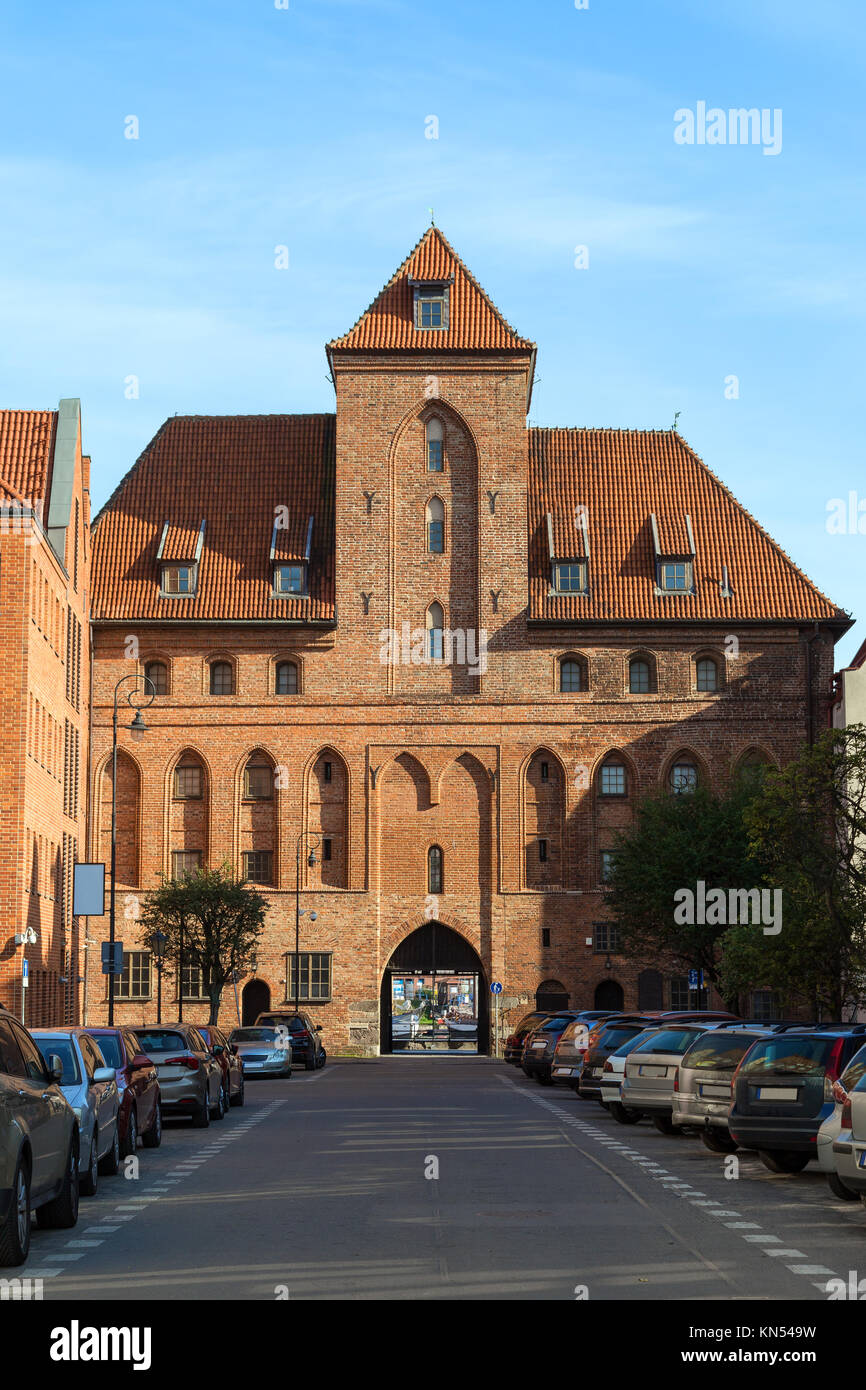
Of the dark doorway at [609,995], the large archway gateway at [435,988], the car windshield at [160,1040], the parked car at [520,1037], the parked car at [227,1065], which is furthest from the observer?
the large archway gateway at [435,988]

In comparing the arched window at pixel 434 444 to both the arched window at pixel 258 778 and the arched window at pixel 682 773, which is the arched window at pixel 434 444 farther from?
the arched window at pixel 682 773

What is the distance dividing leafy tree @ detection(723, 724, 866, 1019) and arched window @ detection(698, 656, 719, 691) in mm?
33090

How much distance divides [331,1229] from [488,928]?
53.2 m

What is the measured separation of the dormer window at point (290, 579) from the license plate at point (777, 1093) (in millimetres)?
50654

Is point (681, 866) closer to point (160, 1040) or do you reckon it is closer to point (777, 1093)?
point (160, 1040)

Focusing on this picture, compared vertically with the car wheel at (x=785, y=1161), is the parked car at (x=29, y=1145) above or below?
above

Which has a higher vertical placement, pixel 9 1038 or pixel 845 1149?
pixel 9 1038

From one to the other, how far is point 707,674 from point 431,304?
16164 mm

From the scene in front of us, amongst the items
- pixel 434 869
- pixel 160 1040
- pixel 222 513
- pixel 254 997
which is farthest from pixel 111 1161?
pixel 222 513

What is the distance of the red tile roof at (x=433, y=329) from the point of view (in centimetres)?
6938

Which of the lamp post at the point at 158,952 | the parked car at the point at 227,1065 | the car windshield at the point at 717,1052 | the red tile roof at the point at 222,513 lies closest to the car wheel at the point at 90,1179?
the car windshield at the point at 717,1052

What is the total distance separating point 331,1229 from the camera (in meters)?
14.9
